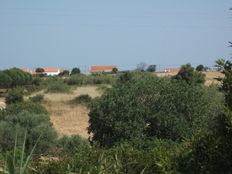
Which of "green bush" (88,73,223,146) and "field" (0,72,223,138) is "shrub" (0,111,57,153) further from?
"field" (0,72,223,138)

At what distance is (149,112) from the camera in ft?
60.7

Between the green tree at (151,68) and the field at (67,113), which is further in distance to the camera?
the green tree at (151,68)

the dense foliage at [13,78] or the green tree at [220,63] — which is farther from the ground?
the green tree at [220,63]

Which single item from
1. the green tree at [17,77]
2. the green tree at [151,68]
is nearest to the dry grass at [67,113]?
the green tree at [17,77]

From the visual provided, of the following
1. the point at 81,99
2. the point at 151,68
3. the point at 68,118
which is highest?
the point at 151,68

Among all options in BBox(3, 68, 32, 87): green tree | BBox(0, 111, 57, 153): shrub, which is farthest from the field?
BBox(0, 111, 57, 153): shrub

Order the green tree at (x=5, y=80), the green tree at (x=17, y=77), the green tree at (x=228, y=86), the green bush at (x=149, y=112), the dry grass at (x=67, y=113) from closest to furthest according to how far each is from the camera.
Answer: the green tree at (x=228, y=86) → the green bush at (x=149, y=112) → the dry grass at (x=67, y=113) → the green tree at (x=5, y=80) → the green tree at (x=17, y=77)

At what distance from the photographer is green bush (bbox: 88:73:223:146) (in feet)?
59.0

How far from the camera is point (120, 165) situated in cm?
776

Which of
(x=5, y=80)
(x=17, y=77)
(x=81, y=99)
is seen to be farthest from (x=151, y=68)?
(x=81, y=99)

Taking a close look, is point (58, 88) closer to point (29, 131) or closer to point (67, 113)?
point (67, 113)

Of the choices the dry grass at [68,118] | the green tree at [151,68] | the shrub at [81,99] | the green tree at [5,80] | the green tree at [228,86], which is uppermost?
the green tree at [228,86]

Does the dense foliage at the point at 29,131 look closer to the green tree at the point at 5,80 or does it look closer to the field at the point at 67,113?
the field at the point at 67,113

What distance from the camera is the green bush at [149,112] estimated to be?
1797 centimetres
